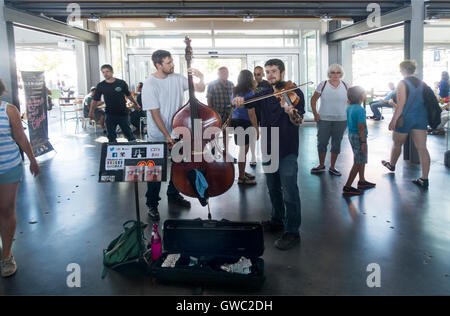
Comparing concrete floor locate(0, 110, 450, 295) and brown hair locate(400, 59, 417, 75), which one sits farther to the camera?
brown hair locate(400, 59, 417, 75)

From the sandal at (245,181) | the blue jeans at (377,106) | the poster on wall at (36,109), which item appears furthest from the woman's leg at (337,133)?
the blue jeans at (377,106)

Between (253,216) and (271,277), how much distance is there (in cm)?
126

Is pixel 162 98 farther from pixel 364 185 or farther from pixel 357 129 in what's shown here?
pixel 364 185

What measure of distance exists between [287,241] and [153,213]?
139 cm

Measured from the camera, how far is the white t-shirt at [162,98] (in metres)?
3.63

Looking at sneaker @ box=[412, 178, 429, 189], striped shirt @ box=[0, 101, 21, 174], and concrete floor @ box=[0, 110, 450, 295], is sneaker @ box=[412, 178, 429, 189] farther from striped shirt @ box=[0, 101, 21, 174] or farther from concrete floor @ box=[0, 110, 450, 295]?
striped shirt @ box=[0, 101, 21, 174]

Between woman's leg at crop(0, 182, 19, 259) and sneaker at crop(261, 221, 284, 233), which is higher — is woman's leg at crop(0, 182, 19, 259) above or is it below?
above

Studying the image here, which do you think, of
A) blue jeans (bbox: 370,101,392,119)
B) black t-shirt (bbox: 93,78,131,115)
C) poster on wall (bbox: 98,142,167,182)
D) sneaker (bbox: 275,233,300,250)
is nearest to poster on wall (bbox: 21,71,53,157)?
black t-shirt (bbox: 93,78,131,115)

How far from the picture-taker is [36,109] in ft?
22.4

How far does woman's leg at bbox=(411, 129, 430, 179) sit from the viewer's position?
473 centimetres

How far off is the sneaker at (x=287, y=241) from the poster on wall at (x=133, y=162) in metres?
1.06

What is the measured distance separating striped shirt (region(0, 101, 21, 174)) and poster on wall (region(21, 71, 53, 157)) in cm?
419
